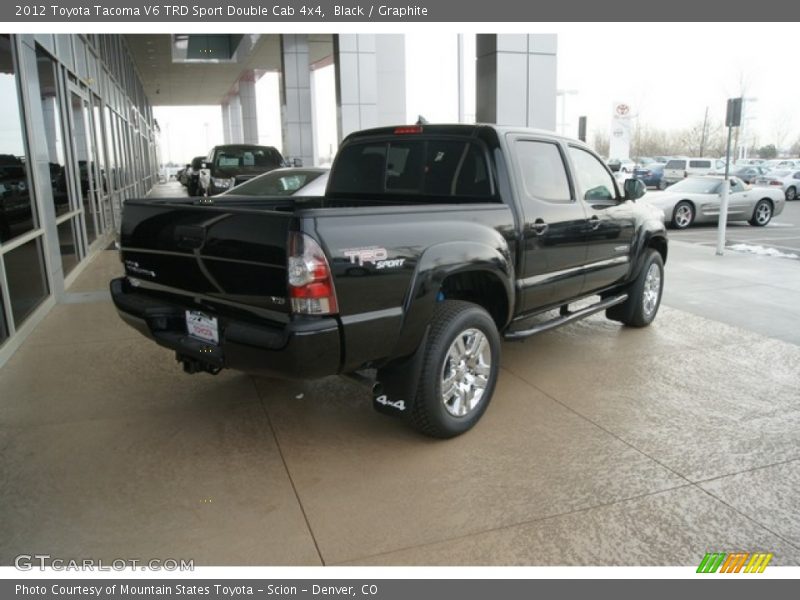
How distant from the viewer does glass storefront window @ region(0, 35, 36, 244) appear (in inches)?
240

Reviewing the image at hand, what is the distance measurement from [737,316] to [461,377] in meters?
4.56

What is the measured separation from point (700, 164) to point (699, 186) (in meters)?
24.5

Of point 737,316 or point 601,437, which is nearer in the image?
point 601,437

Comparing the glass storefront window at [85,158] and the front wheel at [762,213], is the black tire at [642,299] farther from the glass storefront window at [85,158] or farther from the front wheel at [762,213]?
the front wheel at [762,213]

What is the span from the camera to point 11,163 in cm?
635

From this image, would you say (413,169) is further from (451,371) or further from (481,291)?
(451,371)

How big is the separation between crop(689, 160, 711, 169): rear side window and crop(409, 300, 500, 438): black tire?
3873 cm

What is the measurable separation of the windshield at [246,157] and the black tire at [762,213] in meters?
13.0

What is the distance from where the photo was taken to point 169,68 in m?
34.3

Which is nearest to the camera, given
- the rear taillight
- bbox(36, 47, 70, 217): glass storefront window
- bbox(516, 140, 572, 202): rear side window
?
the rear taillight

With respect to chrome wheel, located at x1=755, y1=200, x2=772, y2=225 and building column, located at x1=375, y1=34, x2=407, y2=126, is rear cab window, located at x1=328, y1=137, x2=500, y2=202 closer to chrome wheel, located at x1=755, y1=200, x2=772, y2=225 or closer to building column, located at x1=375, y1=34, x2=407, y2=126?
chrome wheel, located at x1=755, y1=200, x2=772, y2=225

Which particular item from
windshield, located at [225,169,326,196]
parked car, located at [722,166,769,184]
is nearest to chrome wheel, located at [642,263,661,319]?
windshield, located at [225,169,326,196]
